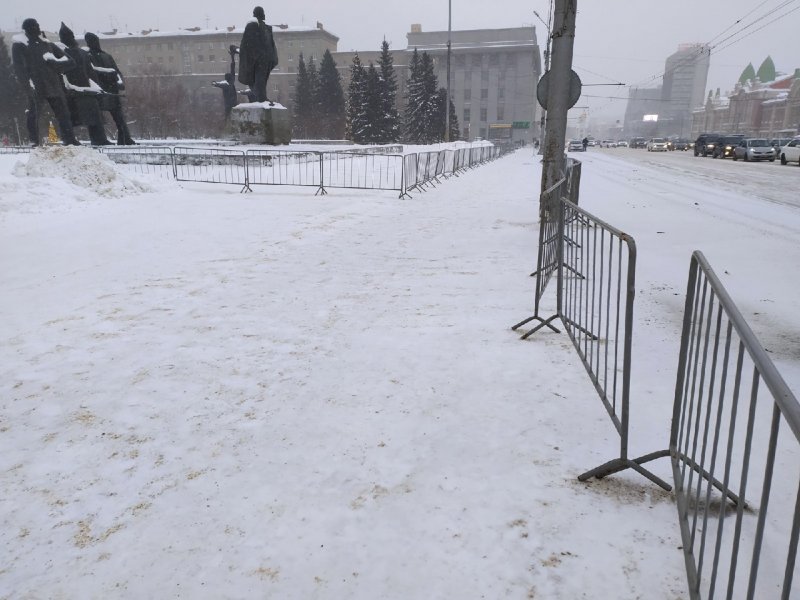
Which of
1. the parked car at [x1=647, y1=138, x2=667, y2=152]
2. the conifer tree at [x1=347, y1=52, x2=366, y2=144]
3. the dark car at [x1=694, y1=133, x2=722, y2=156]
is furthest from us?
the parked car at [x1=647, y1=138, x2=667, y2=152]

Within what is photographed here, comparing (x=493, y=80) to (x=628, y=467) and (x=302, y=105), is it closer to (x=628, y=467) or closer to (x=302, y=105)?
(x=302, y=105)

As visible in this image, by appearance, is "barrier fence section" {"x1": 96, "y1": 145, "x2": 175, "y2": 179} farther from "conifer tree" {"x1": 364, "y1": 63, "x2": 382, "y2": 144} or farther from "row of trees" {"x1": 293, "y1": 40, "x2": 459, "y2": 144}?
"row of trees" {"x1": 293, "y1": 40, "x2": 459, "y2": 144}

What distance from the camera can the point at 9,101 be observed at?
200 feet

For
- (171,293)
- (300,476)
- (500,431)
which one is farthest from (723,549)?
(171,293)

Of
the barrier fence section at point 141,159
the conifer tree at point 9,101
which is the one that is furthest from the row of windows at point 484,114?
the barrier fence section at point 141,159

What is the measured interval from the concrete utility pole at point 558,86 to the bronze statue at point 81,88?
2480cm

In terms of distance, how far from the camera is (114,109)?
29.8m

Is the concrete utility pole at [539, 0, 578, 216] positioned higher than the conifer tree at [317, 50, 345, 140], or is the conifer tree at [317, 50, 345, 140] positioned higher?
the conifer tree at [317, 50, 345, 140]

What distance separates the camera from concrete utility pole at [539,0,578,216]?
949 centimetres

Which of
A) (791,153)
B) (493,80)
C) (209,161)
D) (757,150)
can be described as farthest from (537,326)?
(493,80)

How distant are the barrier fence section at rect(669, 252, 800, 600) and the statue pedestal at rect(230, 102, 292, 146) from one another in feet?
85.4

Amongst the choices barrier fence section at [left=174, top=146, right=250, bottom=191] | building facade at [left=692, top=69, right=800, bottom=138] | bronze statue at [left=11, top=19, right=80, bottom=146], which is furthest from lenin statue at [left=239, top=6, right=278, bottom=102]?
building facade at [left=692, top=69, right=800, bottom=138]

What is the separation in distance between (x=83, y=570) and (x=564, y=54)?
387 inches

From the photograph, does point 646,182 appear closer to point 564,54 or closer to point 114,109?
point 564,54
